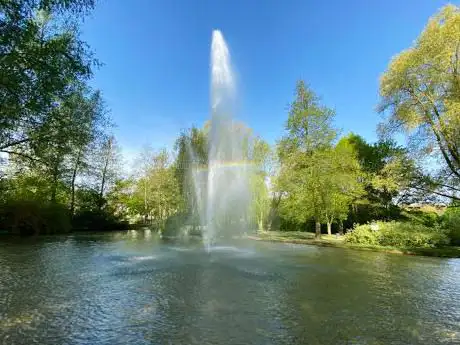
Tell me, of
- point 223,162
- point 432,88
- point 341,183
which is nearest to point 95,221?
point 223,162

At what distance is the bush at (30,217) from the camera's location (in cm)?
2580

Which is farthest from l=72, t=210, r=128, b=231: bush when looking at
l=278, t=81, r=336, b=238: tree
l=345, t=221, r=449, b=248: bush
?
l=345, t=221, r=449, b=248: bush

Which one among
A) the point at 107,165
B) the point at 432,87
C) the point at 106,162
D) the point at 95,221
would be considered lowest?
the point at 95,221

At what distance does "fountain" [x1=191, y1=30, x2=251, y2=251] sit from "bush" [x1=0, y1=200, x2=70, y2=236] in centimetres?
1407

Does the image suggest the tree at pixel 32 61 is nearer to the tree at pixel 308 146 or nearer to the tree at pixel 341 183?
the tree at pixel 308 146

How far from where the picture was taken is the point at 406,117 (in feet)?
64.7

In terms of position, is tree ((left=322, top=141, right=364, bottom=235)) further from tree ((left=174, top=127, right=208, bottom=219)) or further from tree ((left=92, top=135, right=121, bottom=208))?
tree ((left=92, top=135, right=121, bottom=208))

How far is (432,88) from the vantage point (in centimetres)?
1906

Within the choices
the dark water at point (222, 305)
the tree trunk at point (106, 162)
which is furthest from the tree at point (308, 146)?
the tree trunk at point (106, 162)

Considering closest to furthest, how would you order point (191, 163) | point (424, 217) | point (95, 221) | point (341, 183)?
point (341, 183)
point (424, 217)
point (191, 163)
point (95, 221)

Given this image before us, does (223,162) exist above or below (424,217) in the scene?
above

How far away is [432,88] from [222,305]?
64.0 feet

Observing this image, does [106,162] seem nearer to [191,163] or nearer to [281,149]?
[191,163]

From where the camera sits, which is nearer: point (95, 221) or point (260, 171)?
point (260, 171)
